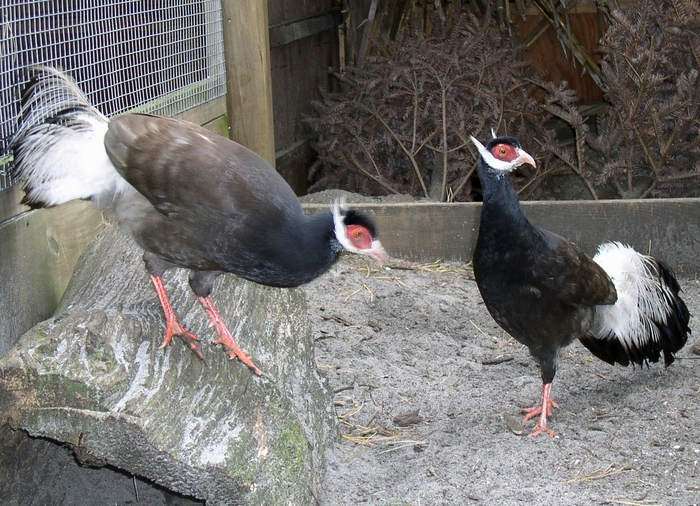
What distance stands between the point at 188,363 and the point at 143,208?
0.67 m

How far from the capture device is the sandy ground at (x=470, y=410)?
117 inches

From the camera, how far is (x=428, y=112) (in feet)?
20.2

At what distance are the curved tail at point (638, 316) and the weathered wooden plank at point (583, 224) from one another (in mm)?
1025

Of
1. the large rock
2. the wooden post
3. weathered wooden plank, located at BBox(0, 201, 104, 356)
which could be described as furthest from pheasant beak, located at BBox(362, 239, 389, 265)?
the wooden post

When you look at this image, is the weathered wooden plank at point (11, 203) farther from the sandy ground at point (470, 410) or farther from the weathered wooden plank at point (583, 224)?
the weathered wooden plank at point (583, 224)

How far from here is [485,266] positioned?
3.52 meters

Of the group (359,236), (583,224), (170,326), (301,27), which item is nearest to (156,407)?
(170,326)

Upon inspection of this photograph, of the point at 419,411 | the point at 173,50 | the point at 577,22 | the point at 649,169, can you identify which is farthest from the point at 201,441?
the point at 577,22

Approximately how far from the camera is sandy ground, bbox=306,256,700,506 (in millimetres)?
2979

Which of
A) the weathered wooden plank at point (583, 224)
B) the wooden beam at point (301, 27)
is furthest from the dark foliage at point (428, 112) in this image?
the weathered wooden plank at point (583, 224)

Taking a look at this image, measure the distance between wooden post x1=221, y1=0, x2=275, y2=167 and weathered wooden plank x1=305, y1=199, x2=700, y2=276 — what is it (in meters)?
0.57

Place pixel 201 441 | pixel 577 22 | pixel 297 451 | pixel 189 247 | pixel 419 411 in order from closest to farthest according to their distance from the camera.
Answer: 1. pixel 201 441
2. pixel 297 451
3. pixel 189 247
4. pixel 419 411
5. pixel 577 22

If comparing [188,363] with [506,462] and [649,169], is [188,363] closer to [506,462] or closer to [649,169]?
[506,462]

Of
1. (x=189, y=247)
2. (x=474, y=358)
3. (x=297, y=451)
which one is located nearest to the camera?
(x=297, y=451)
